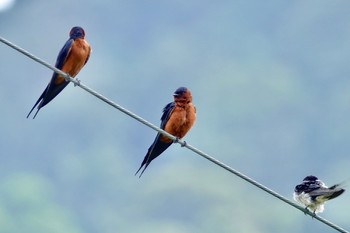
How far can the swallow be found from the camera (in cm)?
968

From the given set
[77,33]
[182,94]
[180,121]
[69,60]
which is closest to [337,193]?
[180,121]

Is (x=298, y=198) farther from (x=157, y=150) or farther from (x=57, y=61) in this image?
(x=57, y=61)

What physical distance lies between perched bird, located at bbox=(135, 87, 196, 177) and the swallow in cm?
122

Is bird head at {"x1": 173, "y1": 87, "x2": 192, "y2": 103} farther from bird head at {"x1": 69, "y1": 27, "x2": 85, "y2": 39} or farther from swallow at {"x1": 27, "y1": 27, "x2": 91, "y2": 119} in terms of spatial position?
bird head at {"x1": 69, "y1": 27, "x2": 85, "y2": 39}

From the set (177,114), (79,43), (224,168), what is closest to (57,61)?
(79,43)

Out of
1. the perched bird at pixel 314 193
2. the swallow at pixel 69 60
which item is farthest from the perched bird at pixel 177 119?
the perched bird at pixel 314 193

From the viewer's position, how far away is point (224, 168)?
610 centimetres

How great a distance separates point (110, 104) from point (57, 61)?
12.6 ft

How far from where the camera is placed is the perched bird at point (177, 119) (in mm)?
9789

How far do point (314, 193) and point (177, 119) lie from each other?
1838mm

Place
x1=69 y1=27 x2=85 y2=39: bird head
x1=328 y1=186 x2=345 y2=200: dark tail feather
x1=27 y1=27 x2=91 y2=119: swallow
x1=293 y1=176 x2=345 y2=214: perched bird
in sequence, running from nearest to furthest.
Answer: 1. x1=328 y1=186 x2=345 y2=200: dark tail feather
2. x1=293 y1=176 x2=345 y2=214: perched bird
3. x1=27 y1=27 x2=91 y2=119: swallow
4. x1=69 y1=27 x2=85 y2=39: bird head

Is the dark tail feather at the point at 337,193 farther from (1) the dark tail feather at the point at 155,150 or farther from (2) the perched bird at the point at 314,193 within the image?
(1) the dark tail feather at the point at 155,150

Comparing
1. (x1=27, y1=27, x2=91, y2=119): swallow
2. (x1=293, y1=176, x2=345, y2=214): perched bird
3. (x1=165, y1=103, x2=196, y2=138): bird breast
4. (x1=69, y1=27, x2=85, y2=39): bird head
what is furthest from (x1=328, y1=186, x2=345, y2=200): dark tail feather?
(x1=69, y1=27, x2=85, y2=39): bird head

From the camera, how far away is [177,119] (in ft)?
32.1
